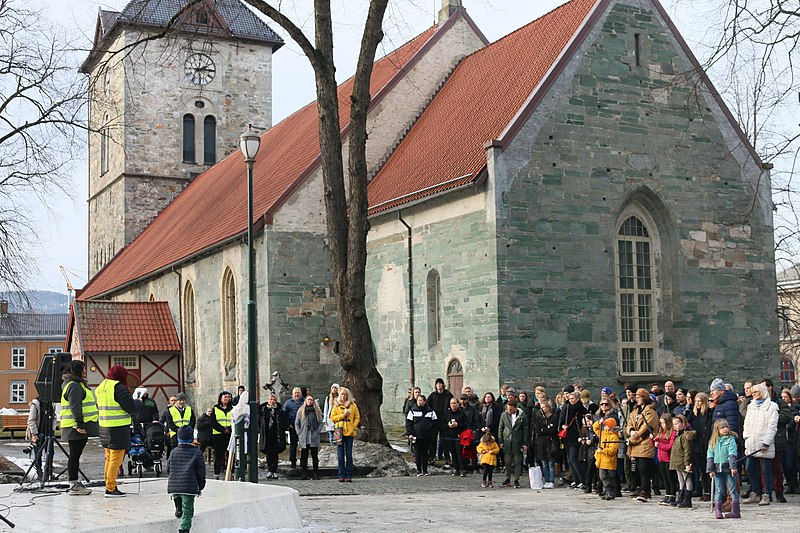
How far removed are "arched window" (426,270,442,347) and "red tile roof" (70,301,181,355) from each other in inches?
508

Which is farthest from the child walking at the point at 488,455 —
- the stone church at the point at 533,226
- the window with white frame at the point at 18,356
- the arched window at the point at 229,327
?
the window with white frame at the point at 18,356

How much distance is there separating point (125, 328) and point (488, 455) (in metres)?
20.3

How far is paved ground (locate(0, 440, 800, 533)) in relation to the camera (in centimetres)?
1242

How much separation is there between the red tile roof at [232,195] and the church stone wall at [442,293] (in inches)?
134

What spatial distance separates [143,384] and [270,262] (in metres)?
10.1

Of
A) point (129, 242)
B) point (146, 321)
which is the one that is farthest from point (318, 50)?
point (129, 242)

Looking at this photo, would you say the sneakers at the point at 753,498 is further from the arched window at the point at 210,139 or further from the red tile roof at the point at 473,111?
the arched window at the point at 210,139

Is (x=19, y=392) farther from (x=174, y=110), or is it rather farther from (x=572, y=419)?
(x=572, y=419)

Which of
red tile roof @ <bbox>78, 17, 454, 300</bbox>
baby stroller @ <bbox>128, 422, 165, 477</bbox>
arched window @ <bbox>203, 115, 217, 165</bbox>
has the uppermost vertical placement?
arched window @ <bbox>203, 115, 217, 165</bbox>

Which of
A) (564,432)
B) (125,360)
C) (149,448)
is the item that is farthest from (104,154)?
(564,432)

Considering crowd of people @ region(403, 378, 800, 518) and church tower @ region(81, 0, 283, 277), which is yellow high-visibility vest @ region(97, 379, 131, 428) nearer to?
crowd of people @ region(403, 378, 800, 518)

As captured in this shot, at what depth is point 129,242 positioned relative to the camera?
45844 mm

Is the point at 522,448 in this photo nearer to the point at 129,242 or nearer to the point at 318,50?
the point at 318,50

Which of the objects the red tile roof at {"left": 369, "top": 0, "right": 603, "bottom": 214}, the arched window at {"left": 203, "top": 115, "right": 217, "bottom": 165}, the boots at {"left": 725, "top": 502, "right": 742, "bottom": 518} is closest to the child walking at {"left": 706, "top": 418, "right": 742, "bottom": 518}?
the boots at {"left": 725, "top": 502, "right": 742, "bottom": 518}
